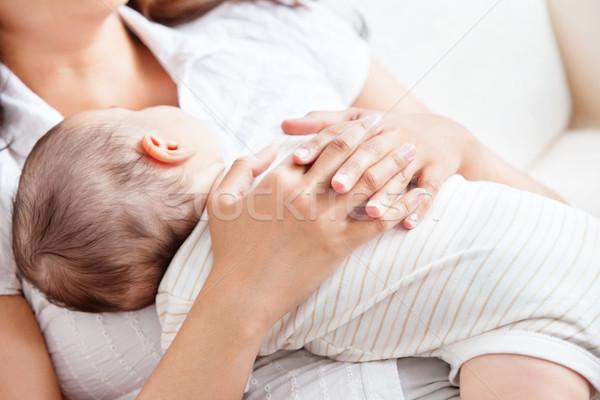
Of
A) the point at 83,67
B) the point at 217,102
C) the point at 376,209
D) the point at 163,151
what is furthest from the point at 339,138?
the point at 83,67

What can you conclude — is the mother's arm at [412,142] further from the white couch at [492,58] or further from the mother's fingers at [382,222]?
the white couch at [492,58]

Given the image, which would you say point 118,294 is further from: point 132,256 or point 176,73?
point 176,73

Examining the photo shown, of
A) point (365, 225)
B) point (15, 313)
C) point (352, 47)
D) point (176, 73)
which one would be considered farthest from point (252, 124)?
point (15, 313)

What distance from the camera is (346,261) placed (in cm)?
80

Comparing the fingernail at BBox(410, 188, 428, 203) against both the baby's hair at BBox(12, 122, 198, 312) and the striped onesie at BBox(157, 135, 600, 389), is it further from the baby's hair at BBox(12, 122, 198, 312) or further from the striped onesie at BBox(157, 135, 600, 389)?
the baby's hair at BBox(12, 122, 198, 312)

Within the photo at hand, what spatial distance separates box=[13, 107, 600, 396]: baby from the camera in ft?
2.45

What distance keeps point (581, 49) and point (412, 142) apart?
2.62 ft

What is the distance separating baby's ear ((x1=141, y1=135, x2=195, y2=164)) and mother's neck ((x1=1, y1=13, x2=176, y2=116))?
26 cm

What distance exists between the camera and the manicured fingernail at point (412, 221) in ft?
2.58

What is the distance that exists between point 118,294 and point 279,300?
27cm

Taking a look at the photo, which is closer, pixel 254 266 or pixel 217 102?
pixel 254 266

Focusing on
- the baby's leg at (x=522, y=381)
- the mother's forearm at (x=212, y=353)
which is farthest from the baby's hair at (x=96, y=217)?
the baby's leg at (x=522, y=381)

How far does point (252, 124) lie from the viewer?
1098 millimetres

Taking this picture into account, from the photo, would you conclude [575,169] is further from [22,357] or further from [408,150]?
[22,357]
